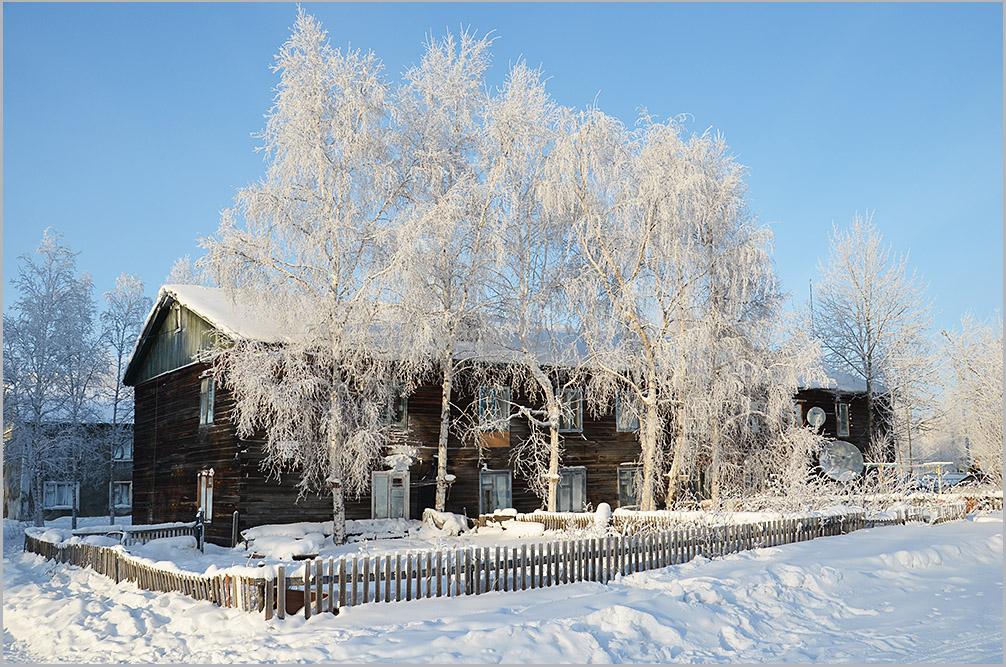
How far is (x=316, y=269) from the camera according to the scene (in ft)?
71.9

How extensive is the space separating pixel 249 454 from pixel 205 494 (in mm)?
2891

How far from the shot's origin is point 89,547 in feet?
60.5

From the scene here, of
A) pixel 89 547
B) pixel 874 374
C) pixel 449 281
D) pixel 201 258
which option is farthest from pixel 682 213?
pixel 874 374

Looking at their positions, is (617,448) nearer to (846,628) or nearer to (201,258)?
(201,258)

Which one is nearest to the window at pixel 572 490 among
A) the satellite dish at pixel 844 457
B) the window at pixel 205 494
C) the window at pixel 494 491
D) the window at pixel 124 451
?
the window at pixel 494 491

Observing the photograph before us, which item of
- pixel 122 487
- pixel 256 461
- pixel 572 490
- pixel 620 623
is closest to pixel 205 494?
pixel 256 461

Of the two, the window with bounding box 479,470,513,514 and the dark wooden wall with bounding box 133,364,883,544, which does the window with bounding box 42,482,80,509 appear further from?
the window with bounding box 479,470,513,514

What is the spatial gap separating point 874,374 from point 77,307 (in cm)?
3878

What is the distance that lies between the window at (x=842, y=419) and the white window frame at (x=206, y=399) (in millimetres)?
31131

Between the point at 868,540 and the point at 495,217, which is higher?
the point at 495,217

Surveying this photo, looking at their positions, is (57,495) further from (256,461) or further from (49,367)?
(256,461)

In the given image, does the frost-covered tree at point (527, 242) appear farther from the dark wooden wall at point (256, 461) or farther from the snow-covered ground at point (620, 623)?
the snow-covered ground at point (620, 623)

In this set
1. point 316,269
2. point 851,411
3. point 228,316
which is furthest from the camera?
point 851,411

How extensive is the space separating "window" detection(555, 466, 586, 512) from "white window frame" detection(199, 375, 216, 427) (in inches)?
505
